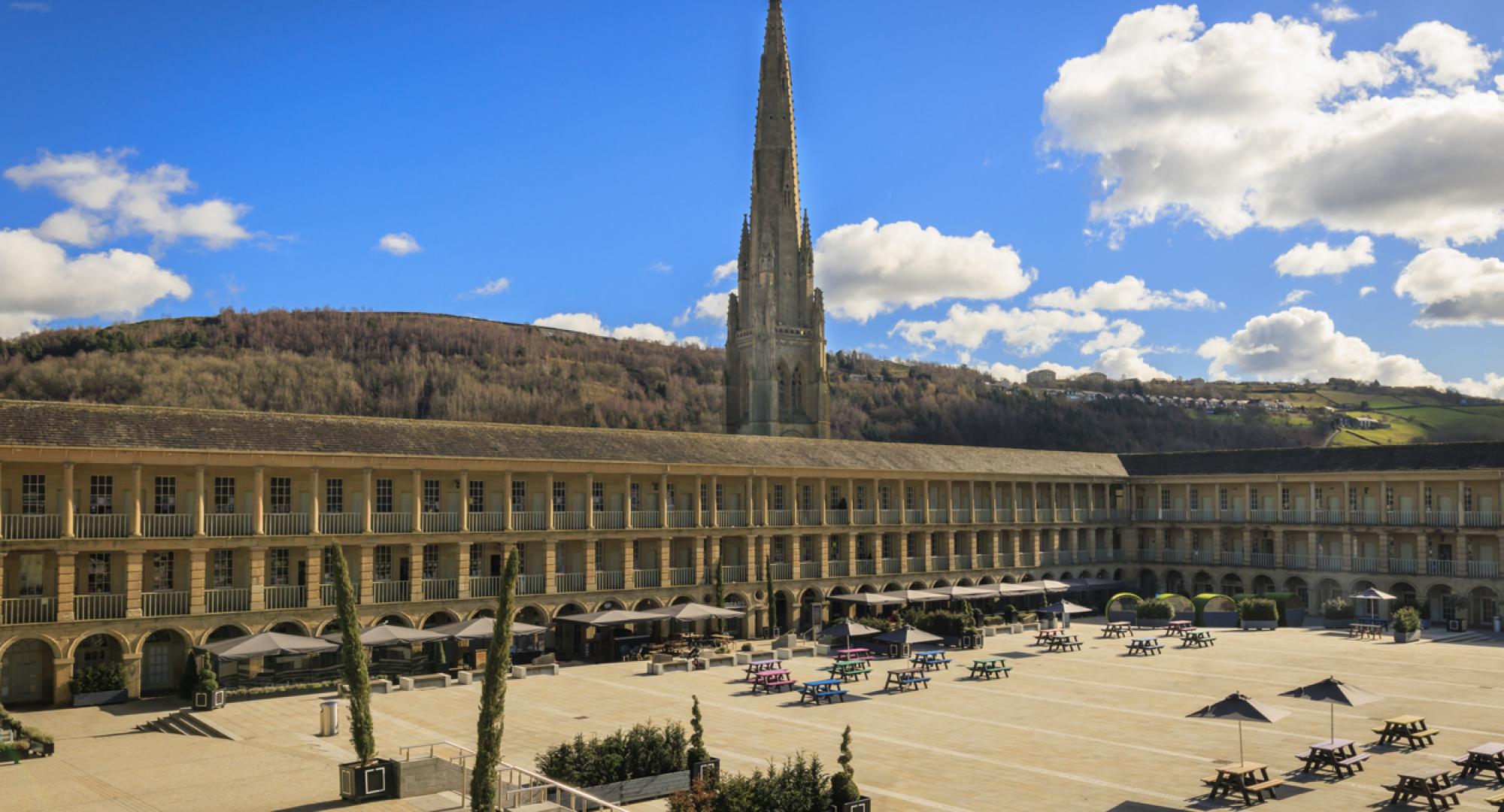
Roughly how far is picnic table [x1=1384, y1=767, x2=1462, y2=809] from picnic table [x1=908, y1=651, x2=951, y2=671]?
17909 millimetres

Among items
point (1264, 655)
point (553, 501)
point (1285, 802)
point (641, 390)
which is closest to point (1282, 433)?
point (641, 390)

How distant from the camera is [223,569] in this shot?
38250mm

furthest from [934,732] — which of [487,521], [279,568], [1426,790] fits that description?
[279,568]

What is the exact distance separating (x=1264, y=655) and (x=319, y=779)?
113 ft

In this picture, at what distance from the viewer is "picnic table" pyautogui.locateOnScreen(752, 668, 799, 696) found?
36406 mm

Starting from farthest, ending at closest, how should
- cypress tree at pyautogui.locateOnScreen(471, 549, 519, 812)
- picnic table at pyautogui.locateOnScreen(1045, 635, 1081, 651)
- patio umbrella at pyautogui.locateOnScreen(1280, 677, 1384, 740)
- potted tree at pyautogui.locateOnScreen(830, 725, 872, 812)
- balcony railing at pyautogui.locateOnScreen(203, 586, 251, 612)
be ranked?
picnic table at pyautogui.locateOnScreen(1045, 635, 1081, 651), balcony railing at pyautogui.locateOnScreen(203, 586, 251, 612), patio umbrella at pyautogui.locateOnScreen(1280, 677, 1384, 740), potted tree at pyautogui.locateOnScreen(830, 725, 872, 812), cypress tree at pyautogui.locateOnScreen(471, 549, 519, 812)

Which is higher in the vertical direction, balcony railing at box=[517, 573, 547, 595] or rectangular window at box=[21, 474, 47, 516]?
rectangular window at box=[21, 474, 47, 516]

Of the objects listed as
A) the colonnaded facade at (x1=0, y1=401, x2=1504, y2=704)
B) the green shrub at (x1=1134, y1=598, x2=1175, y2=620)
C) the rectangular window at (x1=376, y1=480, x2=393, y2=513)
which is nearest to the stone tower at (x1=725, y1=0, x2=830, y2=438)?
the colonnaded facade at (x1=0, y1=401, x2=1504, y2=704)

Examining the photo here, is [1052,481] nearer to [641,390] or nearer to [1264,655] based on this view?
[1264,655]

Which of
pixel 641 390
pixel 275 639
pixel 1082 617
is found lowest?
pixel 1082 617

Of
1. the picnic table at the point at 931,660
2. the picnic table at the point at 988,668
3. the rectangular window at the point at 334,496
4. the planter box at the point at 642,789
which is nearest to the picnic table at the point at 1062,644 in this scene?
the picnic table at the point at 931,660

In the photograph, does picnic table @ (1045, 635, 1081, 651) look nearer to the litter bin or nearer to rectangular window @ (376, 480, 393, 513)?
rectangular window @ (376, 480, 393, 513)

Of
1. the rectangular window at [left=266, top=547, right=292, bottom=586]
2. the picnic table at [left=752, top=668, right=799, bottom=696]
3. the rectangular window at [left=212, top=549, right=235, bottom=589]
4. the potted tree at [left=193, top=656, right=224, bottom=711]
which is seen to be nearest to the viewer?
the potted tree at [left=193, top=656, right=224, bottom=711]

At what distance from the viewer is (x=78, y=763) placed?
85.7 ft
